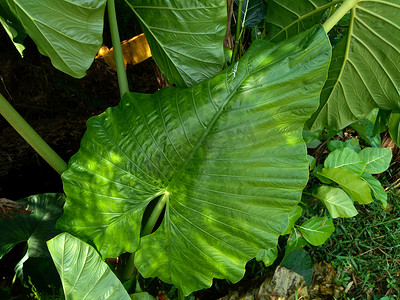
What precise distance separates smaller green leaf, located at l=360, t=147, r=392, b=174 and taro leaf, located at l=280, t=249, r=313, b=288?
0.45 meters

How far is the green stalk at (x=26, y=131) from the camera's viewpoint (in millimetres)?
956

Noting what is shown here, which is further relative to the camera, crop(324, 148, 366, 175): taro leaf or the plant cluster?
crop(324, 148, 366, 175): taro leaf

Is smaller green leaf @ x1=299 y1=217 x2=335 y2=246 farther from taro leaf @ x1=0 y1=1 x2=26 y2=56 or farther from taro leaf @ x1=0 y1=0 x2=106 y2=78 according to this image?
taro leaf @ x1=0 y1=1 x2=26 y2=56

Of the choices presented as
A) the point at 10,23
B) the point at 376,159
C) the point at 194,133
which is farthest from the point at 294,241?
the point at 10,23

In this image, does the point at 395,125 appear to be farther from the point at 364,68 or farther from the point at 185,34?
the point at 185,34

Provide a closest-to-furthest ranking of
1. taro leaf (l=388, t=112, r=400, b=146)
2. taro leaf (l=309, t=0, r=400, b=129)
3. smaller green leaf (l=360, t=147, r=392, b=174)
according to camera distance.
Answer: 1. taro leaf (l=309, t=0, r=400, b=129)
2. taro leaf (l=388, t=112, r=400, b=146)
3. smaller green leaf (l=360, t=147, r=392, b=174)

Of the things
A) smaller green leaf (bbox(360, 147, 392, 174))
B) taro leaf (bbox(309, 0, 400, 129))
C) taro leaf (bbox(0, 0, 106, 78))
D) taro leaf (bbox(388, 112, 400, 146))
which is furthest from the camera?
smaller green leaf (bbox(360, 147, 392, 174))

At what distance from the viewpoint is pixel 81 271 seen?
90 cm

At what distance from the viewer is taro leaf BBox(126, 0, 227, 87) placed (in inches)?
37.7

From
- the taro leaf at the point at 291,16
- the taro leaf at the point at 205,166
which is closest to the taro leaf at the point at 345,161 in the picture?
the taro leaf at the point at 291,16

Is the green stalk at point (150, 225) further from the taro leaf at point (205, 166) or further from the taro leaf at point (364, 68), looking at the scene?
the taro leaf at point (364, 68)

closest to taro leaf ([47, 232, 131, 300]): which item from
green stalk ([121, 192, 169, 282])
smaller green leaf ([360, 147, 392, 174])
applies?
green stalk ([121, 192, 169, 282])

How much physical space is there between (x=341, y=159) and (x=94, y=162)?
3.14ft

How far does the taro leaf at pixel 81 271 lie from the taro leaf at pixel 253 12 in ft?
3.05
